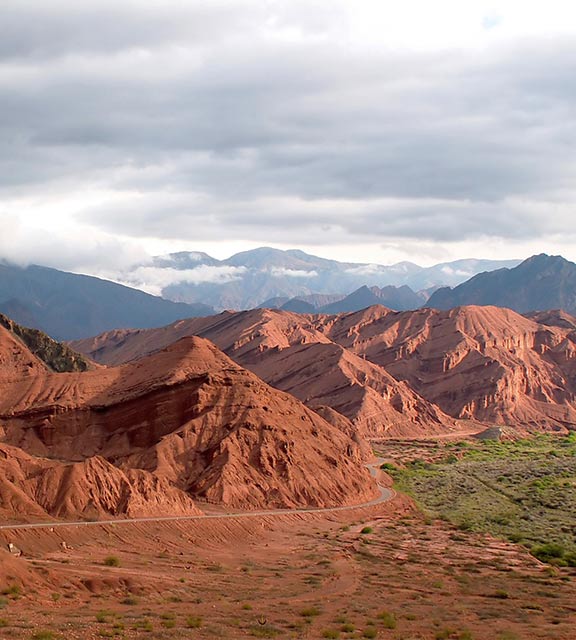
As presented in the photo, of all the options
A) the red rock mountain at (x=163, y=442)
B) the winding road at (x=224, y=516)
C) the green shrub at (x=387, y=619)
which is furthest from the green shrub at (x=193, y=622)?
the red rock mountain at (x=163, y=442)

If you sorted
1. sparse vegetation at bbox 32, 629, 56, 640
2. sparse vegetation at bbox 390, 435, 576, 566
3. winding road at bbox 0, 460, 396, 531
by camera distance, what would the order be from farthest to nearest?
sparse vegetation at bbox 390, 435, 576, 566 < winding road at bbox 0, 460, 396, 531 < sparse vegetation at bbox 32, 629, 56, 640

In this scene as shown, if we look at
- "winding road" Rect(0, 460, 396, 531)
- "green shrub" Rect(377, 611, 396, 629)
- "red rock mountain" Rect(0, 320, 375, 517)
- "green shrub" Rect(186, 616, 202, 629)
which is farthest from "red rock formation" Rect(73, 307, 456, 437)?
"green shrub" Rect(186, 616, 202, 629)

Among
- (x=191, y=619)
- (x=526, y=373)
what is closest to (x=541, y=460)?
(x=526, y=373)

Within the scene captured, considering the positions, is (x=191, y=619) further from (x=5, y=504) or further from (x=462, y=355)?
(x=462, y=355)

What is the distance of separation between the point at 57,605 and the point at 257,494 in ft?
126

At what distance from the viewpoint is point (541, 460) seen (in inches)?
4847

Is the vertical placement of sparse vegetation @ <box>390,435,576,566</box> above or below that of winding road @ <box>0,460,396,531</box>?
below

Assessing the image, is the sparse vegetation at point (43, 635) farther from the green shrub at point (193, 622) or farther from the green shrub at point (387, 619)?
the green shrub at point (387, 619)

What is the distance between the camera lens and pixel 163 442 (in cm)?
8019

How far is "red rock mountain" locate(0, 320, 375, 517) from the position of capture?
209 ft

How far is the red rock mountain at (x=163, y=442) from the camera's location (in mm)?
63719

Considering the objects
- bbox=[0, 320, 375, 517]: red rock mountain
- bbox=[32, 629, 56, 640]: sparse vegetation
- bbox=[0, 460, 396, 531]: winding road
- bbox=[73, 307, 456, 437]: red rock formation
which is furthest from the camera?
bbox=[73, 307, 456, 437]: red rock formation

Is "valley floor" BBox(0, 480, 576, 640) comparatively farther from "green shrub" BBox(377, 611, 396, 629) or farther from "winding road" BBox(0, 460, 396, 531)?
"winding road" BBox(0, 460, 396, 531)

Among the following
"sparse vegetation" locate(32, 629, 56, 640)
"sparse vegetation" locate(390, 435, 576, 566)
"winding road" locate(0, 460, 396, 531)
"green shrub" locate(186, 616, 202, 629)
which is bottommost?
"sparse vegetation" locate(390, 435, 576, 566)
